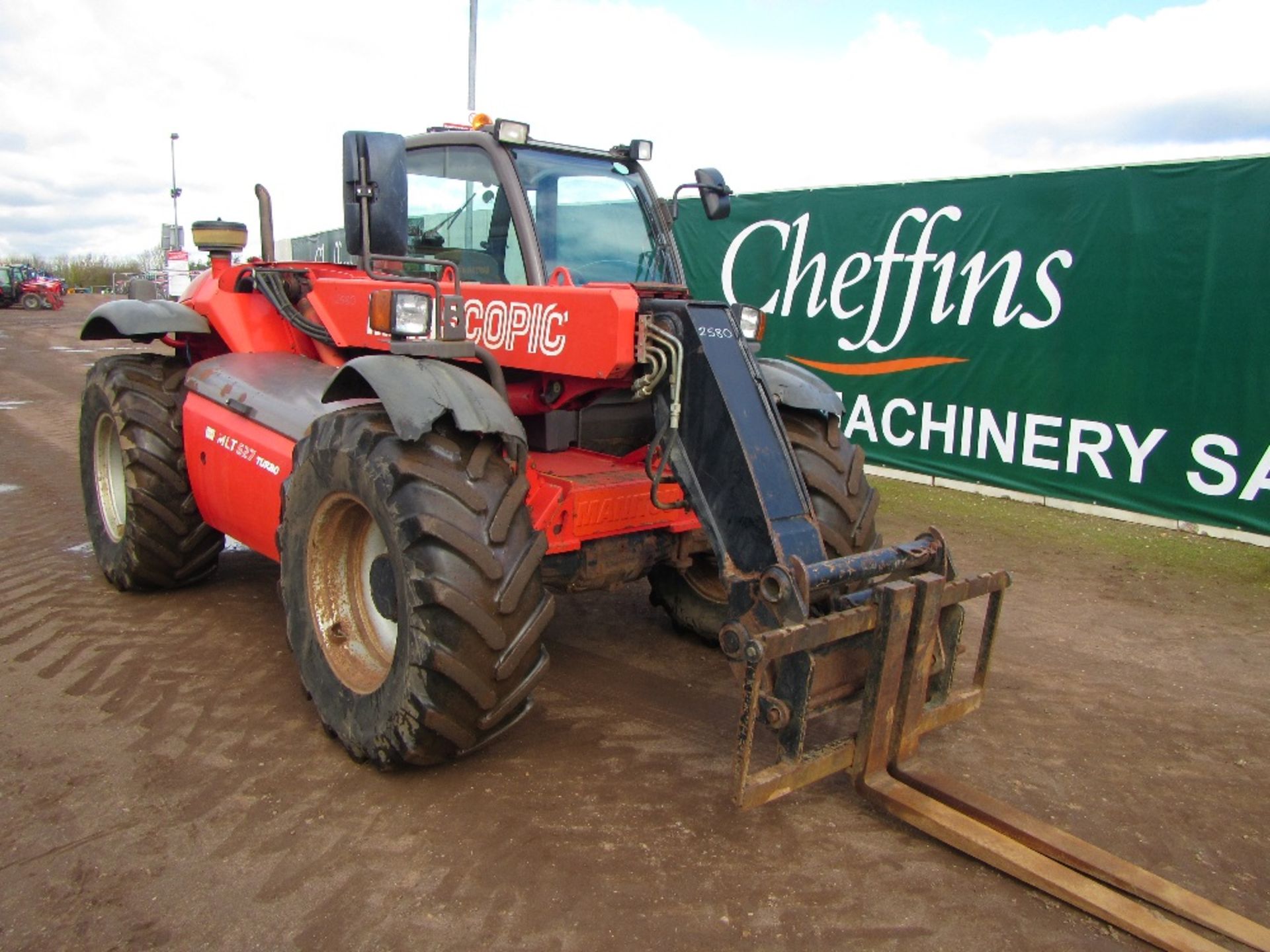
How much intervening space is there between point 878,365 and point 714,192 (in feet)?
15.0

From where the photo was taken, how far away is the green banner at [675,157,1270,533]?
23.2 ft

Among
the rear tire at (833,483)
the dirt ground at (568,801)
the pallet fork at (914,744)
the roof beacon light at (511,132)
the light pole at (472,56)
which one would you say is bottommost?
the dirt ground at (568,801)

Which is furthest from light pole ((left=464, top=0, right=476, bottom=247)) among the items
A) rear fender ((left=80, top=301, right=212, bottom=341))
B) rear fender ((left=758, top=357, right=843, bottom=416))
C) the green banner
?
rear fender ((left=758, top=357, right=843, bottom=416))

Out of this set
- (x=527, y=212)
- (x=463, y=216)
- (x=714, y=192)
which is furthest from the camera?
(x=714, y=192)

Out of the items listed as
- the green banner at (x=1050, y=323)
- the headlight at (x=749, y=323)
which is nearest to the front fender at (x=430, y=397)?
the headlight at (x=749, y=323)

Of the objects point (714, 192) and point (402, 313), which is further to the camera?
point (714, 192)

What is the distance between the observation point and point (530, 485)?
3623 millimetres

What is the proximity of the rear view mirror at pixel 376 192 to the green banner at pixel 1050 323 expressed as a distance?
19.1 ft

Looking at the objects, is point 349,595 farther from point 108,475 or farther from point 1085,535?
point 1085,535

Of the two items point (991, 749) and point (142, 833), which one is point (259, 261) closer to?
point (142, 833)

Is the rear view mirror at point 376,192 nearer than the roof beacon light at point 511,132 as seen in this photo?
Yes

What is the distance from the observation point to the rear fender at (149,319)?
518 centimetres

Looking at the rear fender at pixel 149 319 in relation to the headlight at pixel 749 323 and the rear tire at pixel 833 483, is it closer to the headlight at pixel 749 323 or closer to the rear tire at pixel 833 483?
the headlight at pixel 749 323

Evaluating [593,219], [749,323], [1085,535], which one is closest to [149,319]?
[593,219]
